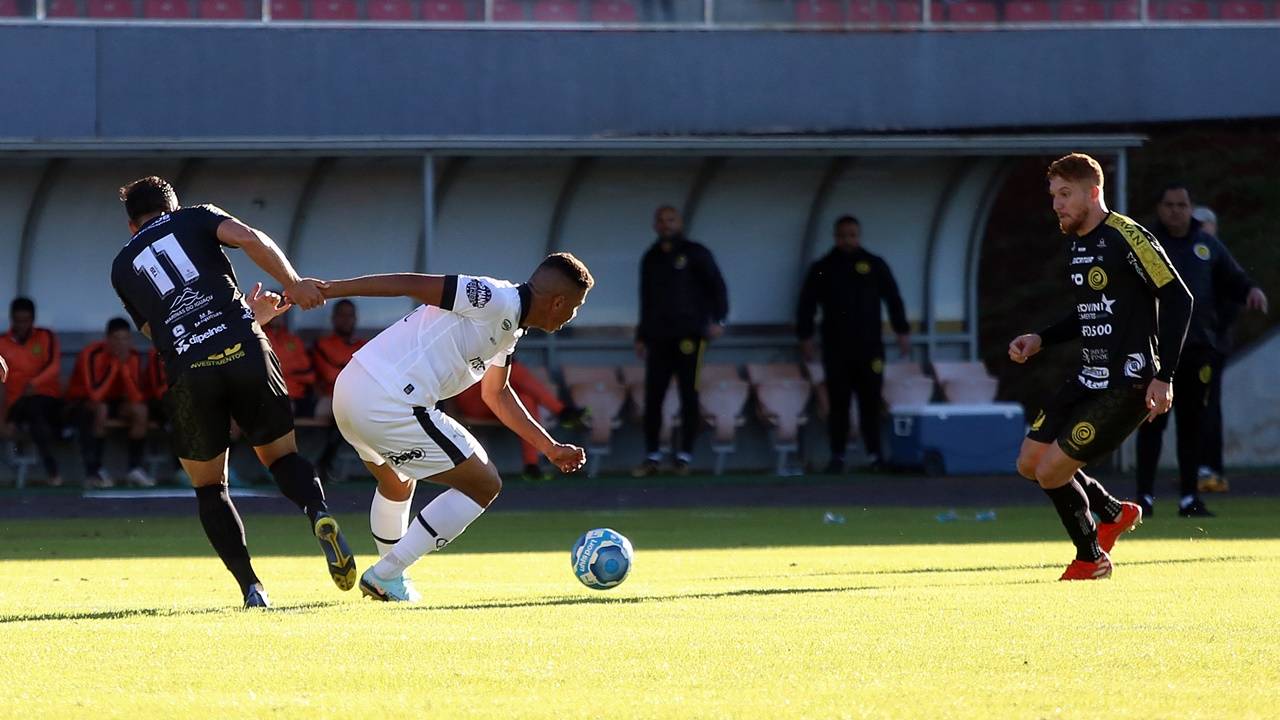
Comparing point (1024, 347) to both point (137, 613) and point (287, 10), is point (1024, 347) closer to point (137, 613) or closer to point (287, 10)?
point (137, 613)

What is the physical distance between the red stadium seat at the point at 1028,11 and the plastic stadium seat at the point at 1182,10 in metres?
1.23

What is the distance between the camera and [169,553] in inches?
421

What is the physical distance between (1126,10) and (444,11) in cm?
721

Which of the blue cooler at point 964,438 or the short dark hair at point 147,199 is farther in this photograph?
the blue cooler at point 964,438

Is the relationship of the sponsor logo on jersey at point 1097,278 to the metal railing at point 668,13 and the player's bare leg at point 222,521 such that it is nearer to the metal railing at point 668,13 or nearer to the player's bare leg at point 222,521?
the player's bare leg at point 222,521

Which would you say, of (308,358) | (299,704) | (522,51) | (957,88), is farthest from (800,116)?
(299,704)

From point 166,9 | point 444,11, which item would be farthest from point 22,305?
point 444,11

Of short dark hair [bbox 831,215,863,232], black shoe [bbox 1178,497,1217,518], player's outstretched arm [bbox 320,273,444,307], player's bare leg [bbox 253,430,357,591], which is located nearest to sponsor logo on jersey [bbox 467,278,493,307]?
player's outstretched arm [bbox 320,273,444,307]


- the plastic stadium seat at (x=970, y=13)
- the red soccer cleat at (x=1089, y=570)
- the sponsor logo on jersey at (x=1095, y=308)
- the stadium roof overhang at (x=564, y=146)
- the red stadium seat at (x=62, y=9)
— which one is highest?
the plastic stadium seat at (x=970, y=13)

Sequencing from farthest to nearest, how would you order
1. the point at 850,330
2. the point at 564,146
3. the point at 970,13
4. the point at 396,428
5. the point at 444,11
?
the point at 970,13, the point at 444,11, the point at 850,330, the point at 564,146, the point at 396,428

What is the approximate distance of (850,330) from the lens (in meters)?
17.8

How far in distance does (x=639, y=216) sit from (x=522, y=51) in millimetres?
2017

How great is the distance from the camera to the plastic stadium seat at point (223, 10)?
18469mm

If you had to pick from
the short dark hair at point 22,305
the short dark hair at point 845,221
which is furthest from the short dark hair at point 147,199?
the short dark hair at point 845,221
